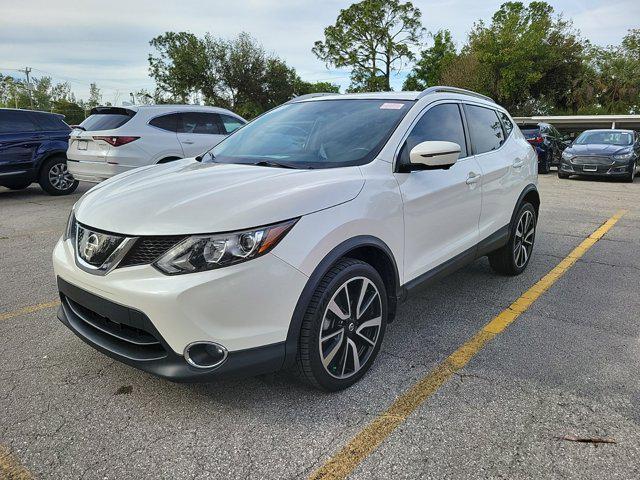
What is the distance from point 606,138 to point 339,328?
14419 millimetres

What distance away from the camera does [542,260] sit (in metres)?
5.39

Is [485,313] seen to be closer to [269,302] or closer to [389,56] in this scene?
[269,302]

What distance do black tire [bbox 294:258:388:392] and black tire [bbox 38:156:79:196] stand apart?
8935 mm

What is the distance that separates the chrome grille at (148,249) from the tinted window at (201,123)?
6.66 m

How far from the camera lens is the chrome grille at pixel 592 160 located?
12930 mm

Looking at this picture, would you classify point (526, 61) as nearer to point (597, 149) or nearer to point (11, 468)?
point (597, 149)

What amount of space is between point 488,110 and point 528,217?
116 centimetres

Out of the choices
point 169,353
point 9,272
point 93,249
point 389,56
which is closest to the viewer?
point 169,353

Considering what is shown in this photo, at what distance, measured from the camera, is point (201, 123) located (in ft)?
28.7

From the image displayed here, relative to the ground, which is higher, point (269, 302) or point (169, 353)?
point (269, 302)

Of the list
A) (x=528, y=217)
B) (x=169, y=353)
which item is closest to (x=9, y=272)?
(x=169, y=353)

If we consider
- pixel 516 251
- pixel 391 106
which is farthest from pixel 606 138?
pixel 391 106

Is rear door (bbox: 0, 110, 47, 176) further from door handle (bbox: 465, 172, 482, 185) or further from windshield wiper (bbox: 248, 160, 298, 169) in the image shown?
door handle (bbox: 465, 172, 482, 185)

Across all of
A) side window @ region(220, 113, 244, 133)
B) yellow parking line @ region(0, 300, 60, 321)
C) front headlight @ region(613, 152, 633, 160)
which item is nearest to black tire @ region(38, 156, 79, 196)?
side window @ region(220, 113, 244, 133)
